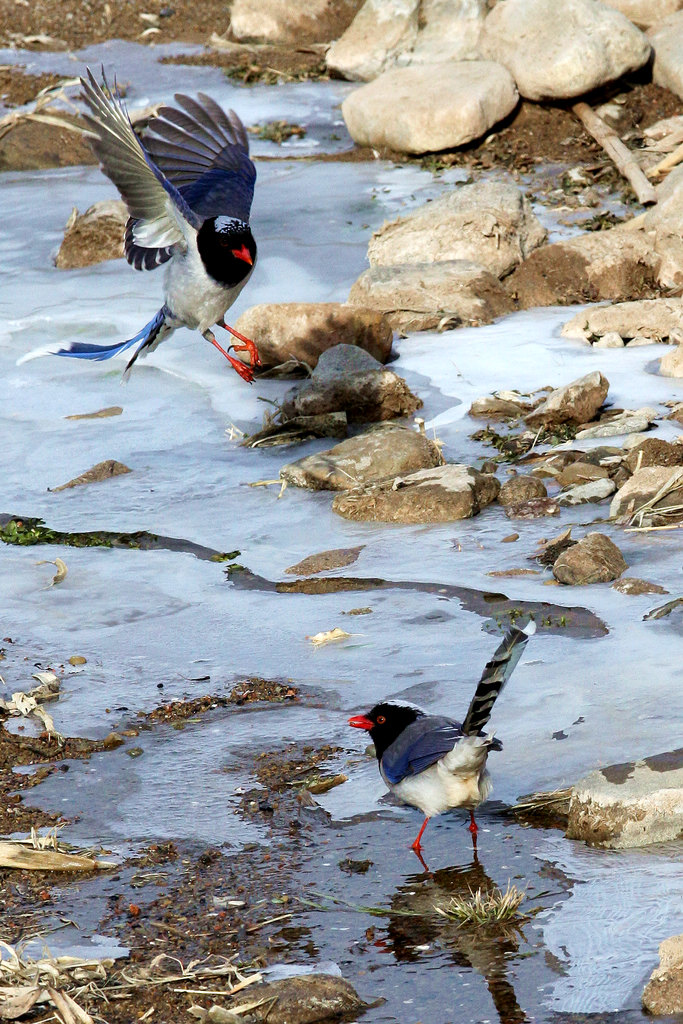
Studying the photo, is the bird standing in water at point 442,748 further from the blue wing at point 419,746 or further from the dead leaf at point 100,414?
the dead leaf at point 100,414

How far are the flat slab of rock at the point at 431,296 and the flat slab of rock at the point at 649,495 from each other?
361 centimetres

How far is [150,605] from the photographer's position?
18.3 feet

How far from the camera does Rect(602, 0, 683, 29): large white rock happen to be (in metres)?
13.5

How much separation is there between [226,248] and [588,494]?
2074mm

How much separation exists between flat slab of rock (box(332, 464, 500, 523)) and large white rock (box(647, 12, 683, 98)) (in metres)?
7.95

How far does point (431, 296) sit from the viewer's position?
9.52 metres

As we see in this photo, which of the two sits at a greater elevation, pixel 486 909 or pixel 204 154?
pixel 204 154

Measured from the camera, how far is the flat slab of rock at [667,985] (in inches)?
108

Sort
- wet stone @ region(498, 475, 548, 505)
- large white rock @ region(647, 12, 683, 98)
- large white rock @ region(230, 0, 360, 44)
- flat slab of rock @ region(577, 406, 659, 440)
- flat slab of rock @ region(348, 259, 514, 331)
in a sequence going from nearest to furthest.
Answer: wet stone @ region(498, 475, 548, 505), flat slab of rock @ region(577, 406, 659, 440), flat slab of rock @ region(348, 259, 514, 331), large white rock @ region(647, 12, 683, 98), large white rock @ region(230, 0, 360, 44)

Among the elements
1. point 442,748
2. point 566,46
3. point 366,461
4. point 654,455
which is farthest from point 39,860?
point 566,46

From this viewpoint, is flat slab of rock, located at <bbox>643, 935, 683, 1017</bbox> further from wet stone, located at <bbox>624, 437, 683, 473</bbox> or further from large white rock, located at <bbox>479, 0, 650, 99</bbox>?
large white rock, located at <bbox>479, 0, 650, 99</bbox>

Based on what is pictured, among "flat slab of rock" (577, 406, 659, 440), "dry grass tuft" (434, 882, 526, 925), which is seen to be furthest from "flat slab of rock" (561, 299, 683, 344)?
"dry grass tuft" (434, 882, 526, 925)

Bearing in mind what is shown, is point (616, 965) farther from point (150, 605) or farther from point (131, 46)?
point (131, 46)

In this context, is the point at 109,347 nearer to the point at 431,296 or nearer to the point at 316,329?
the point at 316,329
